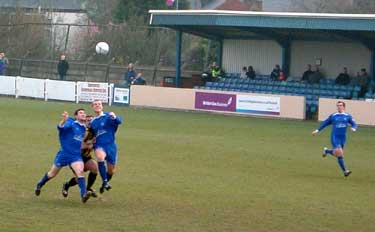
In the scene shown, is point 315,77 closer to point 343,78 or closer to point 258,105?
point 343,78

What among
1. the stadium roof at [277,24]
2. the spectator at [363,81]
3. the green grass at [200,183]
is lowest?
the green grass at [200,183]

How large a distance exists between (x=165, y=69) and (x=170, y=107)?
1142 cm

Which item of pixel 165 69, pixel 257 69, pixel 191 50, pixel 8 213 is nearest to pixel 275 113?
pixel 257 69

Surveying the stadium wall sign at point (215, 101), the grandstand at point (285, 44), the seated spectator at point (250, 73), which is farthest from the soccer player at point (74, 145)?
the seated spectator at point (250, 73)

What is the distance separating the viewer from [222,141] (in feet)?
91.7

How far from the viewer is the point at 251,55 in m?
48.2

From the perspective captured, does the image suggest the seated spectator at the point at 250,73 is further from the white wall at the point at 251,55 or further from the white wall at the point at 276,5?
the white wall at the point at 276,5

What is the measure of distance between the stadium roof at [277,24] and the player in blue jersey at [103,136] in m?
24.7

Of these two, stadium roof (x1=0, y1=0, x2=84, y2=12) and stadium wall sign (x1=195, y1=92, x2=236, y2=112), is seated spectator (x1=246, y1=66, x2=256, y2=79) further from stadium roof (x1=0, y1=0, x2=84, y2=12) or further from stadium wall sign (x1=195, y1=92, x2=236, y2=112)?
stadium roof (x1=0, y1=0, x2=84, y2=12)

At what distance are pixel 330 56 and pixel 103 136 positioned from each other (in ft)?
102

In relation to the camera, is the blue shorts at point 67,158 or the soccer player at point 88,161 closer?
the blue shorts at point 67,158

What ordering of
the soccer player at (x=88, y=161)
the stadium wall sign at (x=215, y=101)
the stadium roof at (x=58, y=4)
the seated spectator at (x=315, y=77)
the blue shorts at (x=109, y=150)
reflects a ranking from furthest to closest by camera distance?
the stadium roof at (x=58, y=4), the seated spectator at (x=315, y=77), the stadium wall sign at (x=215, y=101), the blue shorts at (x=109, y=150), the soccer player at (x=88, y=161)

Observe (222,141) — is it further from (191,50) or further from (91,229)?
(191,50)

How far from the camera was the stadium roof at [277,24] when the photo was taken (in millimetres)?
39562
